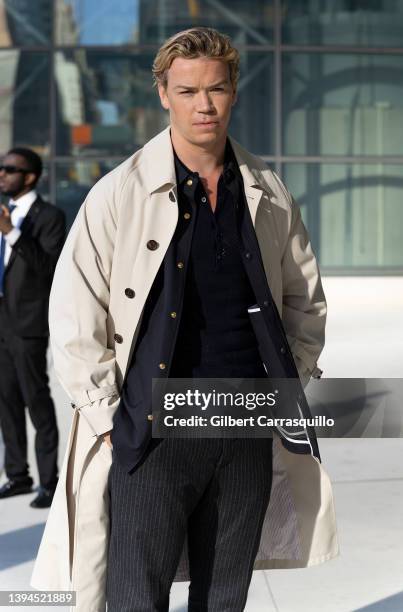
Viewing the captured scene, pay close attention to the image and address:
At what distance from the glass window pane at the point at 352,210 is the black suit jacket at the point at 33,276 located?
525 inches

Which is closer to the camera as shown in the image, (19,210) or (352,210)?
(19,210)

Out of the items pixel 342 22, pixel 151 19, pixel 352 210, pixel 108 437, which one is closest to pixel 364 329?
pixel 352 210

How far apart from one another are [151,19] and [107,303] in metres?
16.6

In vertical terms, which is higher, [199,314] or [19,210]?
[199,314]

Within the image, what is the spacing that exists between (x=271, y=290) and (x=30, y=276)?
10.5ft

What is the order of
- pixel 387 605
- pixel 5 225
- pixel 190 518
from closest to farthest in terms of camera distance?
pixel 190 518 < pixel 387 605 < pixel 5 225

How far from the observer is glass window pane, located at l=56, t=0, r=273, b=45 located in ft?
61.7

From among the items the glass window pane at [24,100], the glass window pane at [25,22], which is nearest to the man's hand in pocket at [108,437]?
the glass window pane at [24,100]

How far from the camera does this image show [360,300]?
1566cm

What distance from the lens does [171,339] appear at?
9.09ft

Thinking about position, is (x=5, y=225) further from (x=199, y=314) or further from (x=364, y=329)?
(x=364, y=329)

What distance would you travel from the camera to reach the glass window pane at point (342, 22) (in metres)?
18.9

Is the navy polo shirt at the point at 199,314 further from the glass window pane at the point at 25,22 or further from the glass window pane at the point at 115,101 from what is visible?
the glass window pane at the point at 25,22

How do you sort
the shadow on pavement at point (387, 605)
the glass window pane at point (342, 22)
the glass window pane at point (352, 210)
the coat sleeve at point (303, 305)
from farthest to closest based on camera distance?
the glass window pane at point (352, 210), the glass window pane at point (342, 22), the shadow on pavement at point (387, 605), the coat sleeve at point (303, 305)
